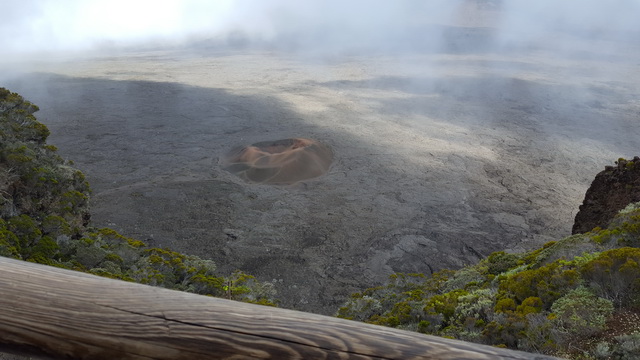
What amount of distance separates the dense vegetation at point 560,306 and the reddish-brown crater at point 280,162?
38.3ft

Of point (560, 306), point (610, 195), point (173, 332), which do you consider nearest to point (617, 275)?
point (560, 306)

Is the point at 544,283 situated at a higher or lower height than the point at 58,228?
higher

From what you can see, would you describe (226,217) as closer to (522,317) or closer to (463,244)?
(463,244)

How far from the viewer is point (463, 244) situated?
14578mm

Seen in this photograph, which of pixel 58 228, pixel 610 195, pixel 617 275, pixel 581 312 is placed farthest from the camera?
pixel 610 195

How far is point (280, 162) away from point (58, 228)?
12847 millimetres

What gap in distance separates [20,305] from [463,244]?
14.1 metres

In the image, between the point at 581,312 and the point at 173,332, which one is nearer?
the point at 173,332

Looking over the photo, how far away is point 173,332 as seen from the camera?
138 cm

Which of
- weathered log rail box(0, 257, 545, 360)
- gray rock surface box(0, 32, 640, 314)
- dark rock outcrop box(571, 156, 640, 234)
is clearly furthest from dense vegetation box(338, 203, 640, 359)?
gray rock surface box(0, 32, 640, 314)

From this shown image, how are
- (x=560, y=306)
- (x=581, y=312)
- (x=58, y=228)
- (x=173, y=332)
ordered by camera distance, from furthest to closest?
(x=58, y=228), (x=560, y=306), (x=581, y=312), (x=173, y=332)

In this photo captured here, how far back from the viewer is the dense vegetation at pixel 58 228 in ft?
21.7

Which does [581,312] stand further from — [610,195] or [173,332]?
[610,195]

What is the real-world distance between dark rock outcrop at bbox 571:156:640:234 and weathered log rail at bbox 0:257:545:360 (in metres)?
9.13
